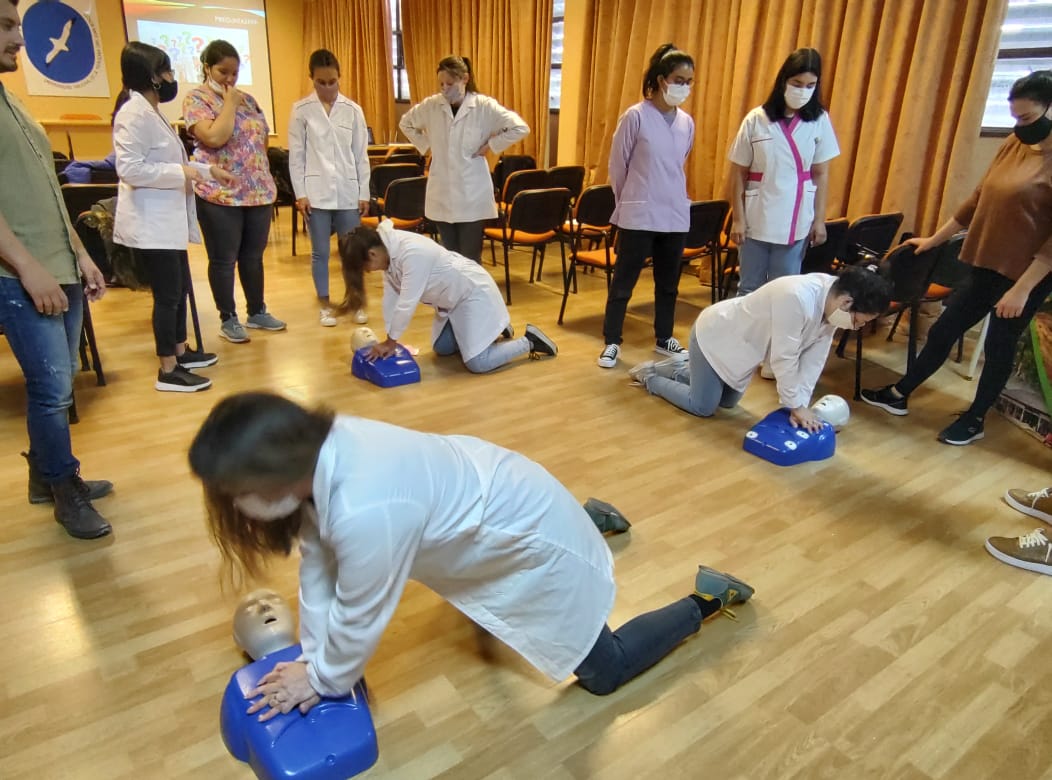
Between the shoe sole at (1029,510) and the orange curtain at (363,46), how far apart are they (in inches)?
322

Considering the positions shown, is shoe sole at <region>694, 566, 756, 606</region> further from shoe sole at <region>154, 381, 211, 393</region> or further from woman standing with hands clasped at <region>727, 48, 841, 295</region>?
shoe sole at <region>154, 381, 211, 393</region>

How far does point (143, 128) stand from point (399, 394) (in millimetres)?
1386

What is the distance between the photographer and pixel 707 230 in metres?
4.09

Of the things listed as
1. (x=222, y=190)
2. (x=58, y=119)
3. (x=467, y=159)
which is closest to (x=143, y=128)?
(x=222, y=190)

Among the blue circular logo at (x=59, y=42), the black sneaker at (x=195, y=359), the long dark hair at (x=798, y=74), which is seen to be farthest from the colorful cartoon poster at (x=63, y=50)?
the long dark hair at (x=798, y=74)

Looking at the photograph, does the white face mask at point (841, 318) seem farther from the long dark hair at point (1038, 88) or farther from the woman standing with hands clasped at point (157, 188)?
the woman standing with hands clasped at point (157, 188)

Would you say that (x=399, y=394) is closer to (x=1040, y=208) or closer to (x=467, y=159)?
(x=467, y=159)

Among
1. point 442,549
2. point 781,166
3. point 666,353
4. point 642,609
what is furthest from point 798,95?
point 442,549

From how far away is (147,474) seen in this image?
2422 millimetres

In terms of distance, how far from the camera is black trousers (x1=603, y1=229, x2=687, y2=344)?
3486mm

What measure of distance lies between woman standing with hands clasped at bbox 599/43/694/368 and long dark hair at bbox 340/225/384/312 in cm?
118

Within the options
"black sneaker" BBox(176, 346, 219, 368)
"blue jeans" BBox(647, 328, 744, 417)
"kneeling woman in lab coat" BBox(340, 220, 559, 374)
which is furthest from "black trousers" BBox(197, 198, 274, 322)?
"blue jeans" BBox(647, 328, 744, 417)

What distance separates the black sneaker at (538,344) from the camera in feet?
11.8

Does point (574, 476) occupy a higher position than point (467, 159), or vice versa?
point (467, 159)
